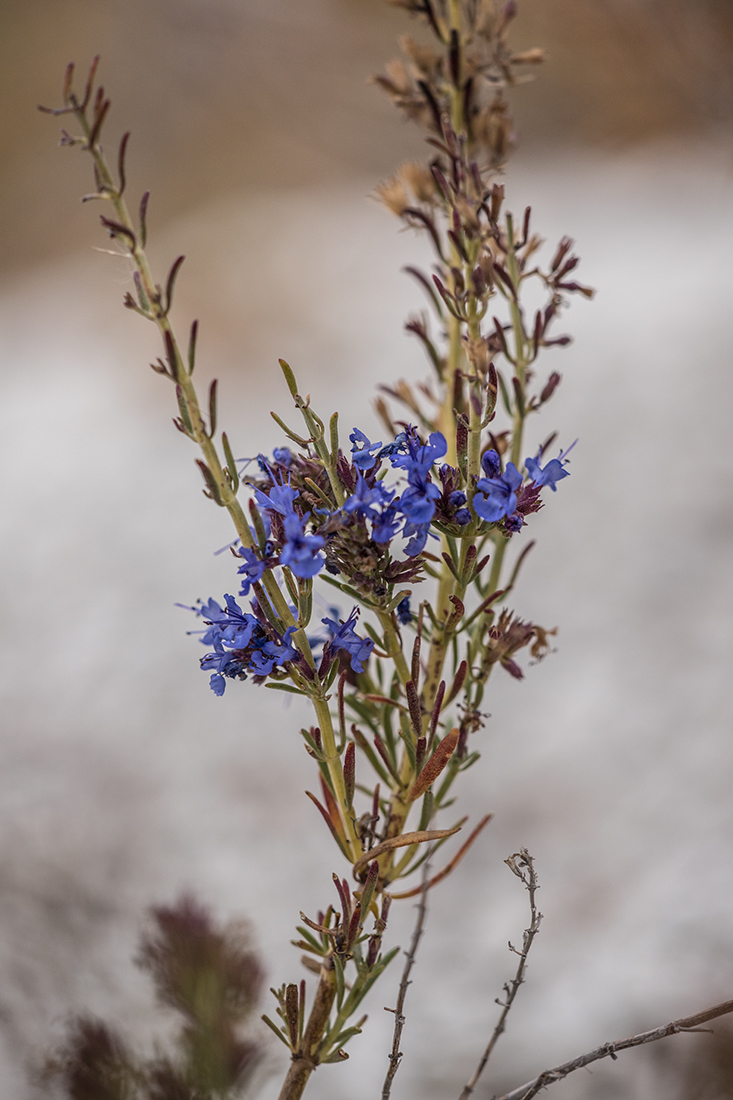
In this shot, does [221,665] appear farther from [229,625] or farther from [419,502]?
[419,502]

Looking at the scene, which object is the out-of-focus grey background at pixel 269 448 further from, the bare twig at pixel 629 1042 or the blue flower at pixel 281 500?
the blue flower at pixel 281 500

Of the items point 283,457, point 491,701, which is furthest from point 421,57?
point 491,701

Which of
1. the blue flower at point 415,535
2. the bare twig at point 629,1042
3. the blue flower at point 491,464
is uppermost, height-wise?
the blue flower at point 491,464

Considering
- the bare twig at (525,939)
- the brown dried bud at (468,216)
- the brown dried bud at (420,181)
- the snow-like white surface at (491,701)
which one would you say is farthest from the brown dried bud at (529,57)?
the snow-like white surface at (491,701)

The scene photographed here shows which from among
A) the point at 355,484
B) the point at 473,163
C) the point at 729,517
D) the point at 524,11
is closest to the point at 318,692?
the point at 355,484

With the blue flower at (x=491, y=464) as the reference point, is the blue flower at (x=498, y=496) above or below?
below

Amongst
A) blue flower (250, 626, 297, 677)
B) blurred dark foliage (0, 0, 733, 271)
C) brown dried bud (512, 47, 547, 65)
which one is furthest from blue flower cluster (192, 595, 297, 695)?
blurred dark foliage (0, 0, 733, 271)

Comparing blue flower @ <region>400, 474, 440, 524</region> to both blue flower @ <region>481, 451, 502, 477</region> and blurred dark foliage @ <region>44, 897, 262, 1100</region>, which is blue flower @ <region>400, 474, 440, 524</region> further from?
blurred dark foliage @ <region>44, 897, 262, 1100</region>
